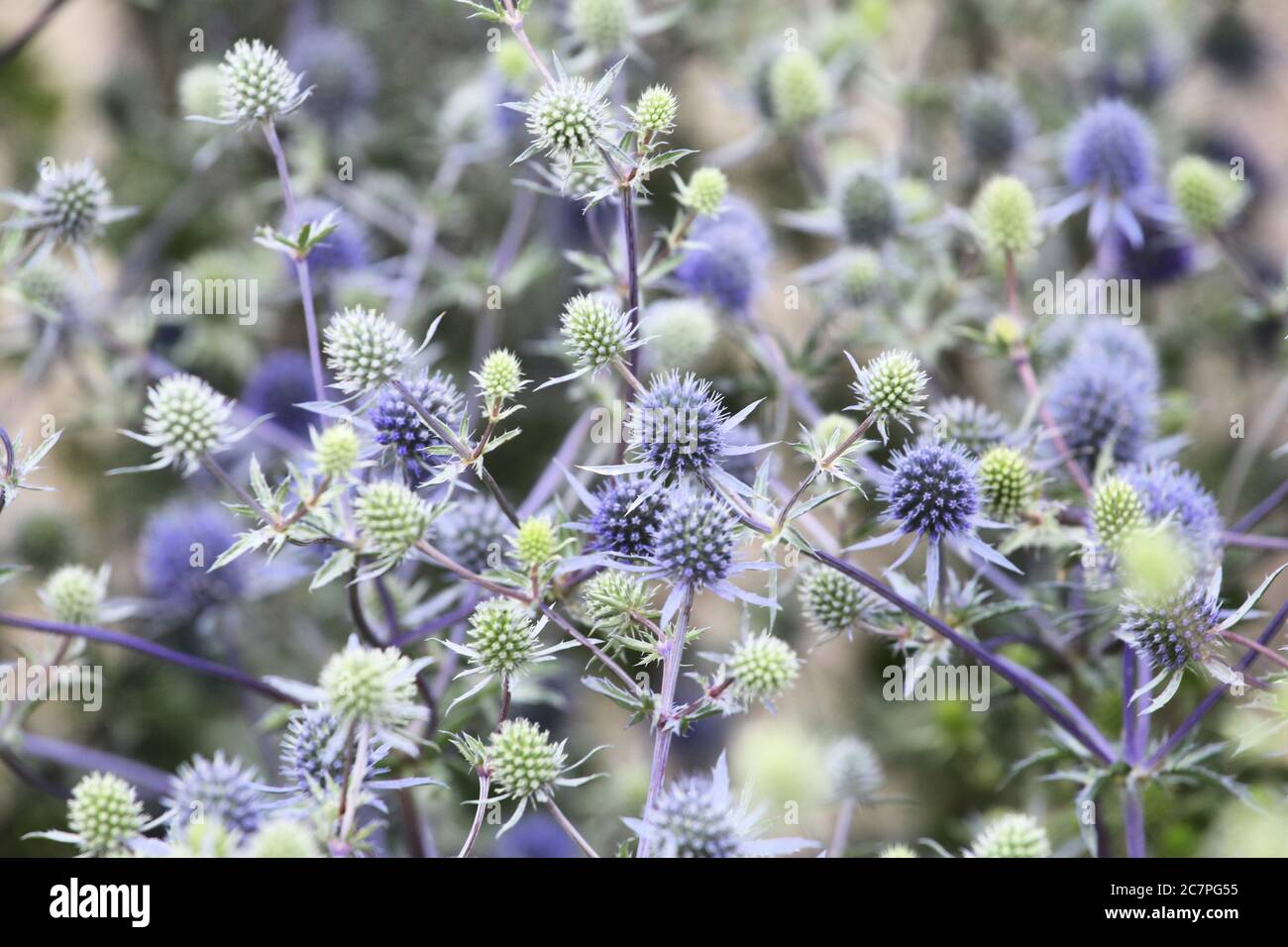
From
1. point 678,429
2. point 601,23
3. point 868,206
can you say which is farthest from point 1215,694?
point 601,23

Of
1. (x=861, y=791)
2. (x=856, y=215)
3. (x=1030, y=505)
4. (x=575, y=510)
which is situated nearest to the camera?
(x=1030, y=505)

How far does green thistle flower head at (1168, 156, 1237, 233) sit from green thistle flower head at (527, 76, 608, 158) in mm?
968

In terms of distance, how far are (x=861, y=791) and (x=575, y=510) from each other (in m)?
0.49

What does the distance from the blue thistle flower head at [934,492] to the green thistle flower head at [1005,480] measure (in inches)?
4.0

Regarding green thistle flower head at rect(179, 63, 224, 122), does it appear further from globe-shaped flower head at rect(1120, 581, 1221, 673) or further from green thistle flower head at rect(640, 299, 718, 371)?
globe-shaped flower head at rect(1120, 581, 1221, 673)

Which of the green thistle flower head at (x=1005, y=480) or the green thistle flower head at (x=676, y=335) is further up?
the green thistle flower head at (x=676, y=335)

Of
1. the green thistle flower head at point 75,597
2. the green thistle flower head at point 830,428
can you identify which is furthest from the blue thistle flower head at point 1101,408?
the green thistle flower head at point 75,597

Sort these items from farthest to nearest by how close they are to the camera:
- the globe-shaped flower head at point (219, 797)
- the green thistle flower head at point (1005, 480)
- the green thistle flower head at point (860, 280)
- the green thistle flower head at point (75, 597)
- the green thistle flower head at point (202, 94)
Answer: the green thistle flower head at point (202, 94) < the green thistle flower head at point (860, 280) < the green thistle flower head at point (75, 597) < the green thistle flower head at point (1005, 480) < the globe-shaped flower head at point (219, 797)

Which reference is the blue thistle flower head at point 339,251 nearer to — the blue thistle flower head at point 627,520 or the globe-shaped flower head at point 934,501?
the blue thistle flower head at point 627,520

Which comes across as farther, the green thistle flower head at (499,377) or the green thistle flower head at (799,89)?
the green thistle flower head at (799,89)

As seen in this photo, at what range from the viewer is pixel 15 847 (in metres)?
1.76

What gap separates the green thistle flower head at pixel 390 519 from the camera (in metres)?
0.95
